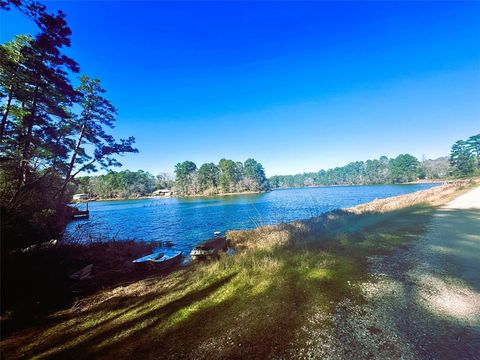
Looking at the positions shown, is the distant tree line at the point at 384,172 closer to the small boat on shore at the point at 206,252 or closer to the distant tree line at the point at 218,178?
the distant tree line at the point at 218,178

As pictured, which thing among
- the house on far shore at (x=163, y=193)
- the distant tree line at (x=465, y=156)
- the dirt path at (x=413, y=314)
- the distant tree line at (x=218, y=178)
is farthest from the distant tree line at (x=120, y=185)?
the distant tree line at (x=465, y=156)

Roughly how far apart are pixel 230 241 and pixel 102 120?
1541 cm

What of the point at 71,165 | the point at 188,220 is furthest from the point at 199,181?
the point at 71,165

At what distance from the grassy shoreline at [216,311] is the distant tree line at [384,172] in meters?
125

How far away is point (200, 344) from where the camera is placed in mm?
3834

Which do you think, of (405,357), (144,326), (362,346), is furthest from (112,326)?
(405,357)

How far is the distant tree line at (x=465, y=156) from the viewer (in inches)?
2184

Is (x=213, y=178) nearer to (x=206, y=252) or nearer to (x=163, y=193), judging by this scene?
(x=163, y=193)

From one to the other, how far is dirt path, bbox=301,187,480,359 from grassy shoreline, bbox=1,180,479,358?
1.26 ft

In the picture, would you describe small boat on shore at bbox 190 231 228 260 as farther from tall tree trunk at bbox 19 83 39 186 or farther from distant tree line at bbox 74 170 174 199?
distant tree line at bbox 74 170 174 199

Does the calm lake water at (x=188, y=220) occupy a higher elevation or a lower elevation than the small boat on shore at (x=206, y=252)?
lower

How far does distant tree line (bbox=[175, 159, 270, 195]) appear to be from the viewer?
10375 centimetres

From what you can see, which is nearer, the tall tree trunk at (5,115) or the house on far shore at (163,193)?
the tall tree trunk at (5,115)

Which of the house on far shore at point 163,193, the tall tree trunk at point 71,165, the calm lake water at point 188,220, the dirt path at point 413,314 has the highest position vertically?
the tall tree trunk at point 71,165
